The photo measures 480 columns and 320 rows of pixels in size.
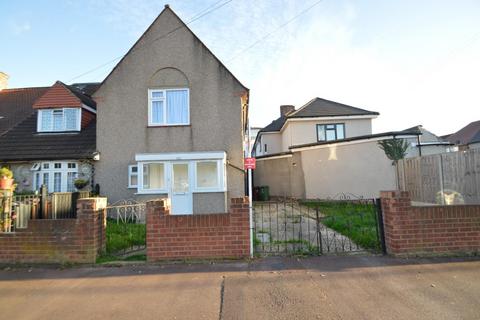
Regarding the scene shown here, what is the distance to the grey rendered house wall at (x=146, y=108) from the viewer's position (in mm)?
13086

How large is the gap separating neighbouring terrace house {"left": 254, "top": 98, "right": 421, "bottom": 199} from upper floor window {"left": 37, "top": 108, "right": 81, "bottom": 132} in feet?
40.6

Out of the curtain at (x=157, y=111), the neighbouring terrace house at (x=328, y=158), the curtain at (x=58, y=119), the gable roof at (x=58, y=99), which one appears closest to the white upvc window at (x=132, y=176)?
the curtain at (x=157, y=111)

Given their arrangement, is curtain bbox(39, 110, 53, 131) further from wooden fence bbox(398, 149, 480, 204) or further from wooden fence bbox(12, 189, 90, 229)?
wooden fence bbox(398, 149, 480, 204)

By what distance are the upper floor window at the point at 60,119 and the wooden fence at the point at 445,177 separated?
1541 cm

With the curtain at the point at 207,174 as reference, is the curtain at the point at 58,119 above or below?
above

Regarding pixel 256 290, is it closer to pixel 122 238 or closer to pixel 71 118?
pixel 122 238

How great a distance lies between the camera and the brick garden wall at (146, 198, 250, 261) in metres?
5.96

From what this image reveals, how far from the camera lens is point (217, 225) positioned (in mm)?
5980

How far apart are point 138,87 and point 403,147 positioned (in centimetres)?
1268

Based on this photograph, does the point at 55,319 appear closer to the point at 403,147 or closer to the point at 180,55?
the point at 180,55

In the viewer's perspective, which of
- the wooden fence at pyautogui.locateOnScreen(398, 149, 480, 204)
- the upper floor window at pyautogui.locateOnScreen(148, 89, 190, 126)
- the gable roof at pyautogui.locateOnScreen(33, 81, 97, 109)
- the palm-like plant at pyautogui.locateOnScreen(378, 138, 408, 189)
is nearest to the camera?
the wooden fence at pyautogui.locateOnScreen(398, 149, 480, 204)

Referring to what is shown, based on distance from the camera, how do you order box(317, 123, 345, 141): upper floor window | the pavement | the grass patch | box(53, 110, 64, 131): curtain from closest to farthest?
the pavement
the grass patch
box(53, 110, 64, 131): curtain
box(317, 123, 345, 141): upper floor window

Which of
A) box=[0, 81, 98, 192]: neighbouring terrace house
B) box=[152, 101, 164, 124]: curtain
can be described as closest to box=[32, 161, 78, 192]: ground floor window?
box=[0, 81, 98, 192]: neighbouring terrace house

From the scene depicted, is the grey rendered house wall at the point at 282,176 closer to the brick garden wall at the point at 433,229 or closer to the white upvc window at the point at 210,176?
the white upvc window at the point at 210,176
